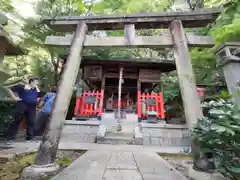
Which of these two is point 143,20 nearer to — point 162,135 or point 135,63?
point 162,135

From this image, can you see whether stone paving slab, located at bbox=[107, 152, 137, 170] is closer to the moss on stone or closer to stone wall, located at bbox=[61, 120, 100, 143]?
the moss on stone

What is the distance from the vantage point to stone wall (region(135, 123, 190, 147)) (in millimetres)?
6708

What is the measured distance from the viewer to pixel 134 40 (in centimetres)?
403

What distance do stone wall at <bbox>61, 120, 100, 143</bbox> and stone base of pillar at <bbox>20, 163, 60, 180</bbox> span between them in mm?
3863

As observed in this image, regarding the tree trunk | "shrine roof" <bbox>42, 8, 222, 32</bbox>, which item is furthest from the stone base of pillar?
"shrine roof" <bbox>42, 8, 222, 32</bbox>

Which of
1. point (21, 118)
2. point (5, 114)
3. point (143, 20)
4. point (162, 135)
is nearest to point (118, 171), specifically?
point (143, 20)

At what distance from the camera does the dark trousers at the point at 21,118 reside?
18.7ft

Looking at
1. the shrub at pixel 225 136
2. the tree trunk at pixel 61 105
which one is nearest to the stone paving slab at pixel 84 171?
the tree trunk at pixel 61 105

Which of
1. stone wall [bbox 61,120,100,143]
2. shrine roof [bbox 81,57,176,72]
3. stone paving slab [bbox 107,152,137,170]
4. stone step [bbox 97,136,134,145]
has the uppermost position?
shrine roof [bbox 81,57,176,72]

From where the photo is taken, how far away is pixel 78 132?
7375 mm

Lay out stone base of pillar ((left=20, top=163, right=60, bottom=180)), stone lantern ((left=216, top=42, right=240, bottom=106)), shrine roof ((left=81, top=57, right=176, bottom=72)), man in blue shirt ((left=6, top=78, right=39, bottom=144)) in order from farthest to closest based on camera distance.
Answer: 1. shrine roof ((left=81, top=57, right=176, bottom=72))
2. man in blue shirt ((left=6, top=78, right=39, bottom=144))
3. stone lantern ((left=216, top=42, right=240, bottom=106))
4. stone base of pillar ((left=20, top=163, right=60, bottom=180))

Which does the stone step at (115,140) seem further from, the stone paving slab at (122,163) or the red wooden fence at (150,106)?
the stone paving slab at (122,163)

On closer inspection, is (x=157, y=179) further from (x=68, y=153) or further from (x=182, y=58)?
(x=68, y=153)

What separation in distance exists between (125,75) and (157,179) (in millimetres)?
8659
